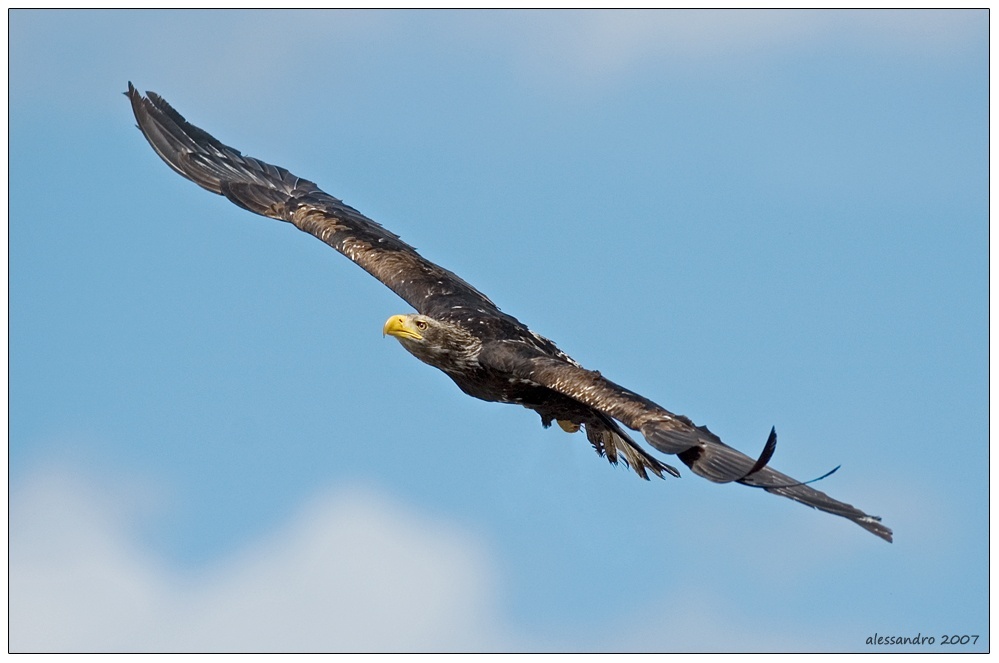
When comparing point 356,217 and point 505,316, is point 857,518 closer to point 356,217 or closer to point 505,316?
point 505,316

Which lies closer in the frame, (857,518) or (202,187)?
(857,518)

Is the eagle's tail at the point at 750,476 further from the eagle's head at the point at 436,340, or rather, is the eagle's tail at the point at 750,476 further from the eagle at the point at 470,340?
the eagle's head at the point at 436,340

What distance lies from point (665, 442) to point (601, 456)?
11.0ft

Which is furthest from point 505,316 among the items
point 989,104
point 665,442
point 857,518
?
point 989,104

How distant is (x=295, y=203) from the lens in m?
18.7

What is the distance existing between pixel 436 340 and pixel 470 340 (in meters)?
0.33

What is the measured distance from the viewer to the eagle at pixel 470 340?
1298cm

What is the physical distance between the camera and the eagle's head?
15.7m

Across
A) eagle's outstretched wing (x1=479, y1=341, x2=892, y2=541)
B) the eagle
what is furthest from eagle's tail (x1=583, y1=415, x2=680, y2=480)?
eagle's outstretched wing (x1=479, y1=341, x2=892, y2=541)

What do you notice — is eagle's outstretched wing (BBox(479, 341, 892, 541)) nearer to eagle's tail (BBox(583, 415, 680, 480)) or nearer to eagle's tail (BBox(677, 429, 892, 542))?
eagle's tail (BBox(677, 429, 892, 542))

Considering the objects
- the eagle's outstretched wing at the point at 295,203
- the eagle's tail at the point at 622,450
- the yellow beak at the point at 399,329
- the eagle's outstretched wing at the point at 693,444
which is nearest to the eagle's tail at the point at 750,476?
the eagle's outstretched wing at the point at 693,444

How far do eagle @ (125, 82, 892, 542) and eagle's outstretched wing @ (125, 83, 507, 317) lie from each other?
0.01 metres

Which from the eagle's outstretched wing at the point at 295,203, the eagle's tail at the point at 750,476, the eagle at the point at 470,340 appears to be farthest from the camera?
the eagle's outstretched wing at the point at 295,203

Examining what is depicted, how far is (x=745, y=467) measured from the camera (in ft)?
42.1
